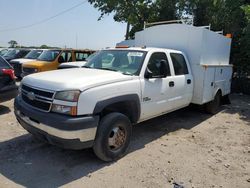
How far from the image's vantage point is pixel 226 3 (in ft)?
39.2

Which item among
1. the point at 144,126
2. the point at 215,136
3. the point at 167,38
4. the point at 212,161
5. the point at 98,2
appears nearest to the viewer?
the point at 212,161

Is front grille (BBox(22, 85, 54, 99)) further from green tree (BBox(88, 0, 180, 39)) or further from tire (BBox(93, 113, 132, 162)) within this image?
green tree (BBox(88, 0, 180, 39))

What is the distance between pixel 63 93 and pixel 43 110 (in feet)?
1.55

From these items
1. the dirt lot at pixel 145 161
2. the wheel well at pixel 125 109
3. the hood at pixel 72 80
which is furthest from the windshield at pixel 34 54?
the wheel well at pixel 125 109

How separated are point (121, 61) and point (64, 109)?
73.0 inches

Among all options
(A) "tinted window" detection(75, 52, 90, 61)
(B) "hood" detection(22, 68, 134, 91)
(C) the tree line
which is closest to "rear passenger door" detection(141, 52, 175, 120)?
(B) "hood" detection(22, 68, 134, 91)

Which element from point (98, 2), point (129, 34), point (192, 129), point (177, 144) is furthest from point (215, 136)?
point (98, 2)

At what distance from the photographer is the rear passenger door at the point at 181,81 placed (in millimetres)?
5699

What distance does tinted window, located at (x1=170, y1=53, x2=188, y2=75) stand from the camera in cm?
580

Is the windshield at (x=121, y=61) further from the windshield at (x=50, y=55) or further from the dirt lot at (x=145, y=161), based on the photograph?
the windshield at (x=50, y=55)

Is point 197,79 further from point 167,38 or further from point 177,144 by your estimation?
point 177,144

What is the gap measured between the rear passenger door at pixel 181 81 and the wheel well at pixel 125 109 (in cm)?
133

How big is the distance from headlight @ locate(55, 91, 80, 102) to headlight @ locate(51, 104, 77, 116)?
0.36 feet

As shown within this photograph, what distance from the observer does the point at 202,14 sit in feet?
53.7
